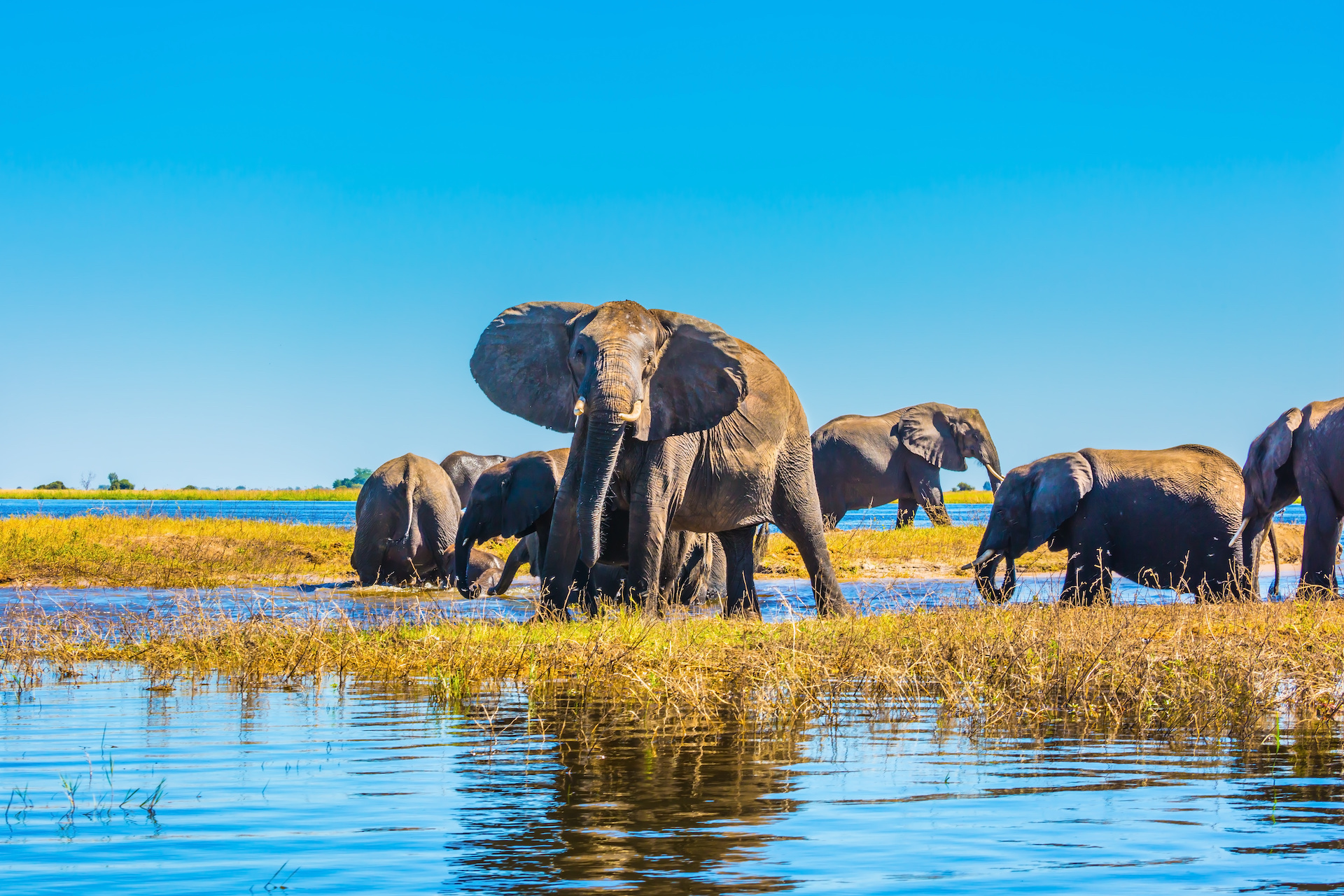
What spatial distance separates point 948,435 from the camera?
30328 mm

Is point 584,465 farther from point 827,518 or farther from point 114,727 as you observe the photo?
point 827,518

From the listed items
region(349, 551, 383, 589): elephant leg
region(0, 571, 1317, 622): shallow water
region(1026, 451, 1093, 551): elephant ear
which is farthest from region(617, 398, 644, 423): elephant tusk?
region(349, 551, 383, 589): elephant leg

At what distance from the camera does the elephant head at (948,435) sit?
2991cm

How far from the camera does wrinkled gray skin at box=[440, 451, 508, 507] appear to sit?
22578mm

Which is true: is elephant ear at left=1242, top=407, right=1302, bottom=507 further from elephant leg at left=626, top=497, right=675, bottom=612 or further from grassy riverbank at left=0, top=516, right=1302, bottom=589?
elephant leg at left=626, top=497, right=675, bottom=612

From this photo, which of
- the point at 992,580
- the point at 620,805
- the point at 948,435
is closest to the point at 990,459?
the point at 948,435

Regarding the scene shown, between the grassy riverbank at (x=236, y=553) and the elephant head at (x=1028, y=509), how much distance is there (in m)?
4.19

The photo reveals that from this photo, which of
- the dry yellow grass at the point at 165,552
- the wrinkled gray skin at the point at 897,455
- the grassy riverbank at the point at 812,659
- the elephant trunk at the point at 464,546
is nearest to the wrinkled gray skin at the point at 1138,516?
the grassy riverbank at the point at 812,659

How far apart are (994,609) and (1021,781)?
4.53 m

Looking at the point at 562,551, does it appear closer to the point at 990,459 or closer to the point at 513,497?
the point at 513,497

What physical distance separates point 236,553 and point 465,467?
3788 millimetres

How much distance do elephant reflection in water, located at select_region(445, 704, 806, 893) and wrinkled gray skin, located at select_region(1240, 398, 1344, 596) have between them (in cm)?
931

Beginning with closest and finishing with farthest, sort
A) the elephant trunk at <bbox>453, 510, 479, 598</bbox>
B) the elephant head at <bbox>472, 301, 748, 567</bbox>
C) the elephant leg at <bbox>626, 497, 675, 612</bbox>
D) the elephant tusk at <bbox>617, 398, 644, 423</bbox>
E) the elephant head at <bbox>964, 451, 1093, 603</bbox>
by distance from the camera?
the elephant tusk at <bbox>617, 398, 644, 423</bbox>
the elephant head at <bbox>472, 301, 748, 567</bbox>
the elephant leg at <bbox>626, 497, 675, 612</bbox>
the elephant head at <bbox>964, 451, 1093, 603</bbox>
the elephant trunk at <bbox>453, 510, 479, 598</bbox>

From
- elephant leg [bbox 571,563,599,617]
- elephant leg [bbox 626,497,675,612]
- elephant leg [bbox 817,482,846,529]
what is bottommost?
elephant leg [bbox 571,563,599,617]
